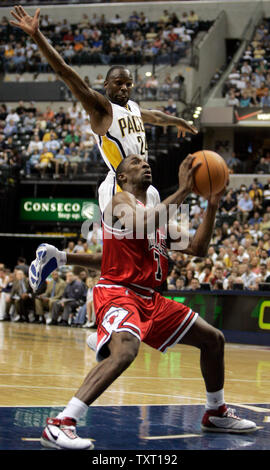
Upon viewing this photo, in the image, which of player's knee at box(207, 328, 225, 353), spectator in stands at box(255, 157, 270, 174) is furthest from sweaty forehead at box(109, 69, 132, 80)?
spectator in stands at box(255, 157, 270, 174)

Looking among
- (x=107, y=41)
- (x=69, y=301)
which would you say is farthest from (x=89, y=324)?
(x=107, y=41)

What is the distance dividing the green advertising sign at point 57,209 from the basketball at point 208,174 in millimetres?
16743

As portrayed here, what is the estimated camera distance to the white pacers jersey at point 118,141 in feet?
18.6

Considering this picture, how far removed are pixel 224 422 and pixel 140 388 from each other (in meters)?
2.13

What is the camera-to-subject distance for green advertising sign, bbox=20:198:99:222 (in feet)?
71.2

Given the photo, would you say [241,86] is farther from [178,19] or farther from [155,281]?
[155,281]

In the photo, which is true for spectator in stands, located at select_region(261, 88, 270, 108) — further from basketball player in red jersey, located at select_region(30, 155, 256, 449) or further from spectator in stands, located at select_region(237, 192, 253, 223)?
basketball player in red jersey, located at select_region(30, 155, 256, 449)

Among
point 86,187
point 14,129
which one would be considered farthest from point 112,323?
point 14,129

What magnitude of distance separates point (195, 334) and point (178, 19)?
85.6 feet

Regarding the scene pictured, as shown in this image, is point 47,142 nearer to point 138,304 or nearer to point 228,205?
point 228,205

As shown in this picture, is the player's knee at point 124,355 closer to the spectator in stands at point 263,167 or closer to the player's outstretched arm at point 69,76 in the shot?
the player's outstretched arm at point 69,76

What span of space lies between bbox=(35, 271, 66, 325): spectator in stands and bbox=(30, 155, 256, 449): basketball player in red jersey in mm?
12419

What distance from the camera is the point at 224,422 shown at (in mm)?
5035

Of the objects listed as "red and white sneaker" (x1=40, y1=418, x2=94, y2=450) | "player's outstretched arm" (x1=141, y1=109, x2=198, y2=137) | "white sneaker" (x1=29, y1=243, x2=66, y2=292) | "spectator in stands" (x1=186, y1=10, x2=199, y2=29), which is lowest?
"red and white sneaker" (x1=40, y1=418, x2=94, y2=450)
